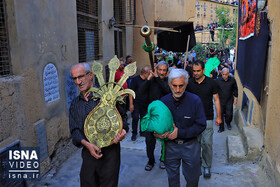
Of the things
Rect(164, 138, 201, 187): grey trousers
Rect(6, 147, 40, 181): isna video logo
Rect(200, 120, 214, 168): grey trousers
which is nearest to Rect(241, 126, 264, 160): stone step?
Rect(200, 120, 214, 168): grey trousers

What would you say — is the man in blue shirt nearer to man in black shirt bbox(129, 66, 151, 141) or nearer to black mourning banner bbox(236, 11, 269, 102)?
man in black shirt bbox(129, 66, 151, 141)

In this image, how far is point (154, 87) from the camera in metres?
4.47

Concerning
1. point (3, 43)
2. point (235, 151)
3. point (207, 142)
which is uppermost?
point (3, 43)

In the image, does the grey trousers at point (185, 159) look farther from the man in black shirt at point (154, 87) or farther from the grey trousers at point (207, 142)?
the man in black shirt at point (154, 87)

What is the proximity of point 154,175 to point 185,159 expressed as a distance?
4.80 ft

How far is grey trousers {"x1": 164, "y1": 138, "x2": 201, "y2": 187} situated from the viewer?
9.78ft

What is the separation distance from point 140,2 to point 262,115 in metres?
8.01

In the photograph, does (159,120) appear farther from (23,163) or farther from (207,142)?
(23,163)

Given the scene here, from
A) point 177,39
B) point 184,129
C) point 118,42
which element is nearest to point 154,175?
point 184,129

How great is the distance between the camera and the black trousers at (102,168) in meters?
2.65

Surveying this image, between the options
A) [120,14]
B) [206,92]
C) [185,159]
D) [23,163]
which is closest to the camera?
[185,159]

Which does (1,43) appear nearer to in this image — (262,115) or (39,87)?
(39,87)

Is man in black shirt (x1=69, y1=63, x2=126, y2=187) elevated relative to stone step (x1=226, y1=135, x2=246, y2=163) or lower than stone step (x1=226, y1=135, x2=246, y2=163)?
elevated

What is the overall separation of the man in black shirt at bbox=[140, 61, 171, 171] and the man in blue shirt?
3.98 feet
